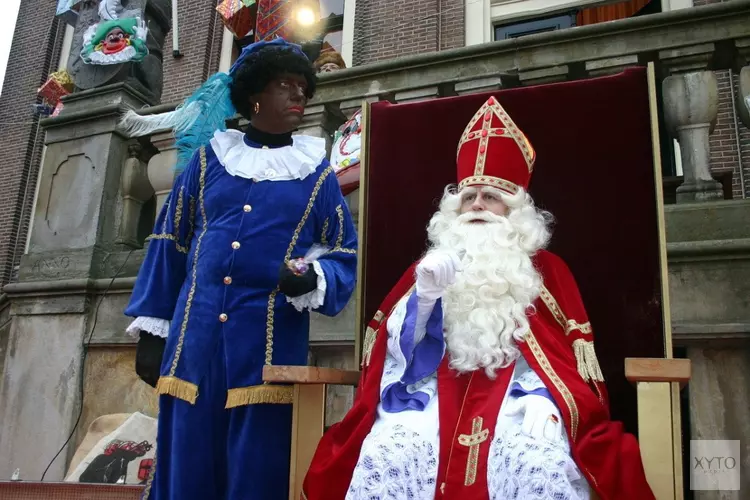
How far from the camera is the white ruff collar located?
240cm

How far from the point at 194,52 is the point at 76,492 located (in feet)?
25.9

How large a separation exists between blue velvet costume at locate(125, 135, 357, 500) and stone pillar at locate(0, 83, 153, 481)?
75.6 inches

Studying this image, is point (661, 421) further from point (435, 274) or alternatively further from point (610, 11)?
point (610, 11)

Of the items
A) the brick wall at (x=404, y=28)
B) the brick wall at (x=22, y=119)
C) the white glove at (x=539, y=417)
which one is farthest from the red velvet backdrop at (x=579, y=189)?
the brick wall at (x=22, y=119)

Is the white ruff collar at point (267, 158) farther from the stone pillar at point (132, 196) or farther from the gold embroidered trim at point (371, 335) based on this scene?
the stone pillar at point (132, 196)

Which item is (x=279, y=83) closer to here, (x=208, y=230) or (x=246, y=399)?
(x=208, y=230)

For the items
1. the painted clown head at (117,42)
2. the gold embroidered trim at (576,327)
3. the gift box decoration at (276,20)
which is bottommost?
the gold embroidered trim at (576,327)

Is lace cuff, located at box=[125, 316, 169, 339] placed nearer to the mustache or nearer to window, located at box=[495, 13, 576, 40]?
the mustache

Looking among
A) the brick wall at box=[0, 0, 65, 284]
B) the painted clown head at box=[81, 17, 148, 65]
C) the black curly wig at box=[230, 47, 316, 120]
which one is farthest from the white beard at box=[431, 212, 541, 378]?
the brick wall at box=[0, 0, 65, 284]

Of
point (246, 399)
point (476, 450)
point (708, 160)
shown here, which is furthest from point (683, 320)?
point (246, 399)

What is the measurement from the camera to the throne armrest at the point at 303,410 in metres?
2.06

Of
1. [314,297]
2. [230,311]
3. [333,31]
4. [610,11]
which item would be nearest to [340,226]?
[314,297]

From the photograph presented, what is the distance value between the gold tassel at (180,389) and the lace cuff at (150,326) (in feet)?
0.66

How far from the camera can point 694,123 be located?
328 centimetres
